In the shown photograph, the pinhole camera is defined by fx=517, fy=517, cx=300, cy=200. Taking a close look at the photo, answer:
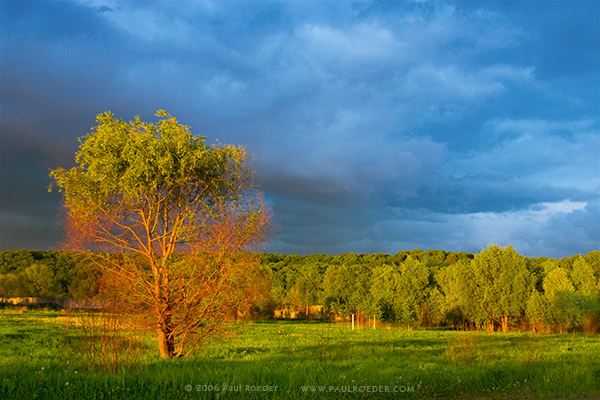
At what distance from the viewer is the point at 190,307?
18.7 meters

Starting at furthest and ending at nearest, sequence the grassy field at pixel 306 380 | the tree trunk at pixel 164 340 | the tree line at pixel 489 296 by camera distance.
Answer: the tree line at pixel 489 296
the tree trunk at pixel 164 340
the grassy field at pixel 306 380

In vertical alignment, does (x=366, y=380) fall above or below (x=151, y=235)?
below

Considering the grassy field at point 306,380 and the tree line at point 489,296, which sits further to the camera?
the tree line at point 489,296

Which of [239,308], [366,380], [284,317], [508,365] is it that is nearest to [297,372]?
[366,380]

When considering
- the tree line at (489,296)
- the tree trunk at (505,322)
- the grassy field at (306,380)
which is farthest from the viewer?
the tree trunk at (505,322)

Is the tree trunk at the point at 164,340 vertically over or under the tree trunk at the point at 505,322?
over

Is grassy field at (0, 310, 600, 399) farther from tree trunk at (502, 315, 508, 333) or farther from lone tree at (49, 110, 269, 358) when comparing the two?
tree trunk at (502, 315, 508, 333)

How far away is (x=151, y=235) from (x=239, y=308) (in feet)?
14.0

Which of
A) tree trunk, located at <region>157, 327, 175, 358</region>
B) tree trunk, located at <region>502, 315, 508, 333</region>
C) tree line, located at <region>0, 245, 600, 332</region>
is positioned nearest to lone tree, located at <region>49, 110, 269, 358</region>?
tree trunk, located at <region>157, 327, 175, 358</region>

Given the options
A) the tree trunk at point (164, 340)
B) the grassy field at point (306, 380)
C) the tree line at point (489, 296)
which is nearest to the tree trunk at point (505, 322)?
the tree line at point (489, 296)

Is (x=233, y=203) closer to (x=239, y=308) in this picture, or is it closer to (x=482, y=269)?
(x=239, y=308)

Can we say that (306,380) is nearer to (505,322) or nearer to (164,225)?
(164,225)

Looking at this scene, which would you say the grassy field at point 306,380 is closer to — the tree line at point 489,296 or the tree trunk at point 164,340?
the tree trunk at point 164,340

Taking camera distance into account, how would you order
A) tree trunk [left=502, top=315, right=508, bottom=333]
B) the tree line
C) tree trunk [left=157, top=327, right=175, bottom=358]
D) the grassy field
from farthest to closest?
tree trunk [left=502, top=315, right=508, bottom=333] < the tree line < tree trunk [left=157, top=327, right=175, bottom=358] < the grassy field
